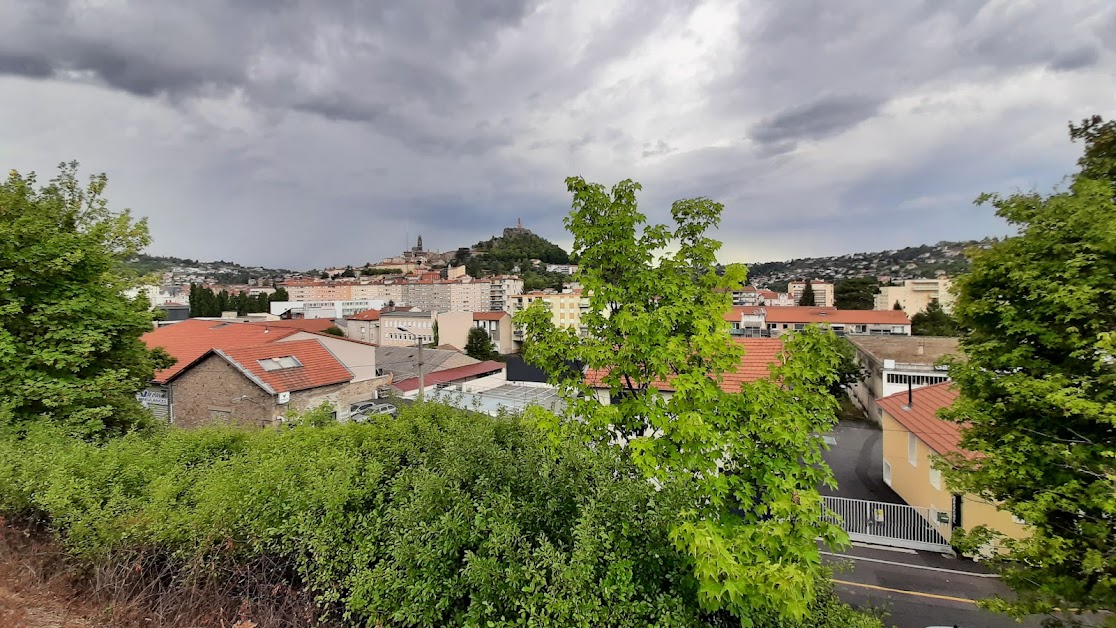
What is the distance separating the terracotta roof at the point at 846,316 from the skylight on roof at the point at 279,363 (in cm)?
4538

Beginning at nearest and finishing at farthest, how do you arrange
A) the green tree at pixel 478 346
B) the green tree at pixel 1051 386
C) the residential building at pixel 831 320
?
the green tree at pixel 1051 386, the residential building at pixel 831 320, the green tree at pixel 478 346

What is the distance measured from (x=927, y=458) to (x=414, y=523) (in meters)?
15.2

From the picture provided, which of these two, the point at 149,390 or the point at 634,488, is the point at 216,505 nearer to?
the point at 634,488

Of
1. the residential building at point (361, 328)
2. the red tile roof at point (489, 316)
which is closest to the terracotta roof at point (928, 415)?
the residential building at point (361, 328)

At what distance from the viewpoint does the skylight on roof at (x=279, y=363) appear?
17469 mm

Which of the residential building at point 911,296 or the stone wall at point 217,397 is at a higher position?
the residential building at point 911,296

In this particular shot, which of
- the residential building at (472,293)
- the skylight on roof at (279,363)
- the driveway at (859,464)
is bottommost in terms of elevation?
the driveway at (859,464)

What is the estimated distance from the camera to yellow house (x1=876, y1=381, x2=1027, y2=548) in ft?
→ 37.2

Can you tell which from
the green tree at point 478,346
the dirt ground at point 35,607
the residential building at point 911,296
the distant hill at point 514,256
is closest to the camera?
the dirt ground at point 35,607

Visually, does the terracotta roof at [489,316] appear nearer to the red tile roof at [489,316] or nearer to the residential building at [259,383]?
the red tile roof at [489,316]

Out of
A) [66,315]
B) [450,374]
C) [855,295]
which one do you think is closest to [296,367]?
[66,315]

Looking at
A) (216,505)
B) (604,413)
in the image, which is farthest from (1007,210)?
(216,505)

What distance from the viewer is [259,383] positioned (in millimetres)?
16312

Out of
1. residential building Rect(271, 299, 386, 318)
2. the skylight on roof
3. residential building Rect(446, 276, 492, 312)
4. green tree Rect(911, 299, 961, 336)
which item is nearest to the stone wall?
the skylight on roof
